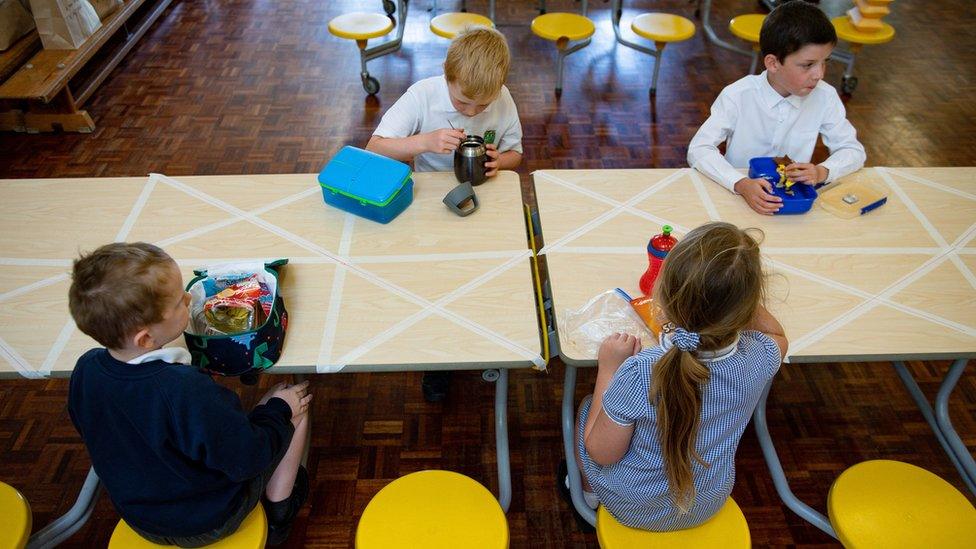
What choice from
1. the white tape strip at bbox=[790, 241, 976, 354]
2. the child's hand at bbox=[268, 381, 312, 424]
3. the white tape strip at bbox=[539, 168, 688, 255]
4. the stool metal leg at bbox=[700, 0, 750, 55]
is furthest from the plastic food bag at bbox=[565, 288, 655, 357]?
the stool metal leg at bbox=[700, 0, 750, 55]

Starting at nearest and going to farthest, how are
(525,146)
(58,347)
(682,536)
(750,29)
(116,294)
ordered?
(116,294), (682,536), (58,347), (525,146), (750,29)

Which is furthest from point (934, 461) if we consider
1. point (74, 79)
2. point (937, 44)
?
point (74, 79)

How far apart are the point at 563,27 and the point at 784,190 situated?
88.9 inches

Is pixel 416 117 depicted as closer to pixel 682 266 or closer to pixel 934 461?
pixel 682 266

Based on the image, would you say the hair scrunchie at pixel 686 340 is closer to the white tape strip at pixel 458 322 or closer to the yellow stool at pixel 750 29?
the white tape strip at pixel 458 322

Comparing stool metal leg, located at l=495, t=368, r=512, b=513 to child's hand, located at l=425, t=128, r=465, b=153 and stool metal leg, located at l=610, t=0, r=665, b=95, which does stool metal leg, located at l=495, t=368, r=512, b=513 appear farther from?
stool metal leg, located at l=610, t=0, r=665, b=95

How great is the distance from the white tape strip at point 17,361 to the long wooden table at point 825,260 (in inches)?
44.5

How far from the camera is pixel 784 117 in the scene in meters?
2.20

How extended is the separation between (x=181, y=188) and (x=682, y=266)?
58.0 inches

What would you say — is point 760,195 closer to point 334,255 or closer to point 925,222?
point 925,222

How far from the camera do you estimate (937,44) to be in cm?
447

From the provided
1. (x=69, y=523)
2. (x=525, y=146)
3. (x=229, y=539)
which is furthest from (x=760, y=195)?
(x=69, y=523)

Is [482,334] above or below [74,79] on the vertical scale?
above

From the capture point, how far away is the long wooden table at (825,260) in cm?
154
